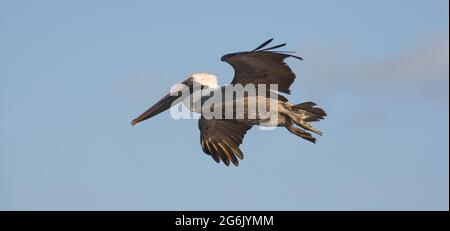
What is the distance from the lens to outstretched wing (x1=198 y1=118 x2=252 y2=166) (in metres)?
21.0

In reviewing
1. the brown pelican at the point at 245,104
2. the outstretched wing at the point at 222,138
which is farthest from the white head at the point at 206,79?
the outstretched wing at the point at 222,138

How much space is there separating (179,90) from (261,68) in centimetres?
208

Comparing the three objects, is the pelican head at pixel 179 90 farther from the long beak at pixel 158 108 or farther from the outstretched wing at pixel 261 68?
the outstretched wing at pixel 261 68

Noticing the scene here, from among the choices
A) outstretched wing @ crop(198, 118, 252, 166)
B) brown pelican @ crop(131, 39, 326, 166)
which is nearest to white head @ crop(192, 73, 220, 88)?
brown pelican @ crop(131, 39, 326, 166)

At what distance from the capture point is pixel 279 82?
20.0 m

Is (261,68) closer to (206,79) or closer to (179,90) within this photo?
(206,79)

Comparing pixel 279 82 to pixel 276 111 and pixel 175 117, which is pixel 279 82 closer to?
pixel 276 111

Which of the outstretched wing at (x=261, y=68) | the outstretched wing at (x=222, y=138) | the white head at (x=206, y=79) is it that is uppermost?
the white head at (x=206, y=79)

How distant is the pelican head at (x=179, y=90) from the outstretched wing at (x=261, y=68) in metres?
0.79

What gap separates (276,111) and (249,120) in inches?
21.7

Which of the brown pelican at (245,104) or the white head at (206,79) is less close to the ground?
the white head at (206,79)

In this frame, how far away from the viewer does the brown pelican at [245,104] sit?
64.8 feet
